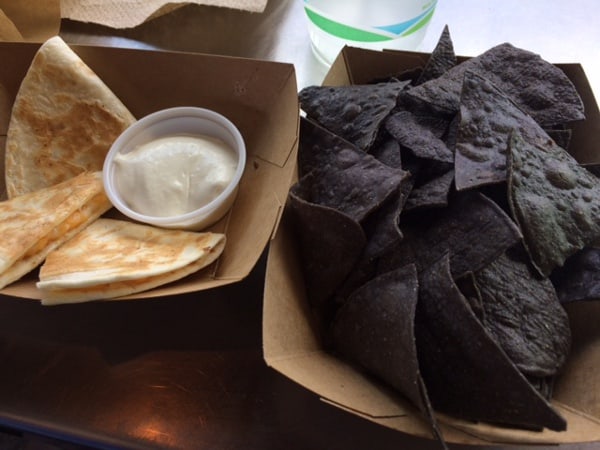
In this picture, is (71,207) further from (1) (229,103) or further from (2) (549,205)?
(2) (549,205)

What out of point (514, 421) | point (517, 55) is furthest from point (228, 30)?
point (514, 421)

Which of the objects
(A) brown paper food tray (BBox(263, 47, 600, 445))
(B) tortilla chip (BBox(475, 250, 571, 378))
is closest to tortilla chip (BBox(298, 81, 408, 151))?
(A) brown paper food tray (BBox(263, 47, 600, 445))

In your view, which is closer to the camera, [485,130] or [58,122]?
[485,130]

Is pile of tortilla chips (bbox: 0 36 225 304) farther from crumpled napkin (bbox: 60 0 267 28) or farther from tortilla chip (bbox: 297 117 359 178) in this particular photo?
crumpled napkin (bbox: 60 0 267 28)

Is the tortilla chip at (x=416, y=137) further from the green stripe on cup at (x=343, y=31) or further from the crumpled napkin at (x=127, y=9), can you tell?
the crumpled napkin at (x=127, y=9)

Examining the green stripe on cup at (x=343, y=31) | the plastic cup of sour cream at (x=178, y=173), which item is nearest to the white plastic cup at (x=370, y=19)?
the green stripe on cup at (x=343, y=31)

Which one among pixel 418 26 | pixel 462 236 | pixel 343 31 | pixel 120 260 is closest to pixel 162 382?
pixel 120 260
